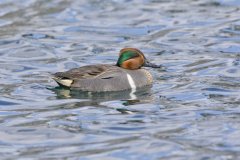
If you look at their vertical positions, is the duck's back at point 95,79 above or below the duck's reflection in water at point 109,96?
above

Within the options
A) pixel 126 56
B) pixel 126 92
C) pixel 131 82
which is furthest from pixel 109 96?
pixel 126 56

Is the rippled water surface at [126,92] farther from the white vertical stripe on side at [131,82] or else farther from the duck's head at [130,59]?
the duck's head at [130,59]

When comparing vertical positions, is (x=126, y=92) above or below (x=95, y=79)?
below

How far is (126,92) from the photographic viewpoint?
1329cm

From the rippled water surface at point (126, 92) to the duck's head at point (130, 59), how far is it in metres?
0.39

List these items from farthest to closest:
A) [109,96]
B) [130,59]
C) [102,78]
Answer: [130,59]
[102,78]
[109,96]

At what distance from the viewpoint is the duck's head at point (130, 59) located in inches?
531

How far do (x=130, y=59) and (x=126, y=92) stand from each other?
52 centimetres

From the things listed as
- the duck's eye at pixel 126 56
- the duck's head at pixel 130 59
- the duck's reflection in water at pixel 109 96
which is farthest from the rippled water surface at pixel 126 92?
the duck's eye at pixel 126 56

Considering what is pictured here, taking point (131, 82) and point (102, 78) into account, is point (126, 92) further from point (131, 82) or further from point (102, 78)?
point (102, 78)

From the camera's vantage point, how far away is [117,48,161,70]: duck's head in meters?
13.5

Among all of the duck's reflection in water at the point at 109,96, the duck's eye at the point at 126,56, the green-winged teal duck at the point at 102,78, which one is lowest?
the duck's reflection in water at the point at 109,96

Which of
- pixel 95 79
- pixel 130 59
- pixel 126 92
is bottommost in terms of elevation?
pixel 126 92

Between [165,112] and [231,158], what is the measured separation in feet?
7.52
